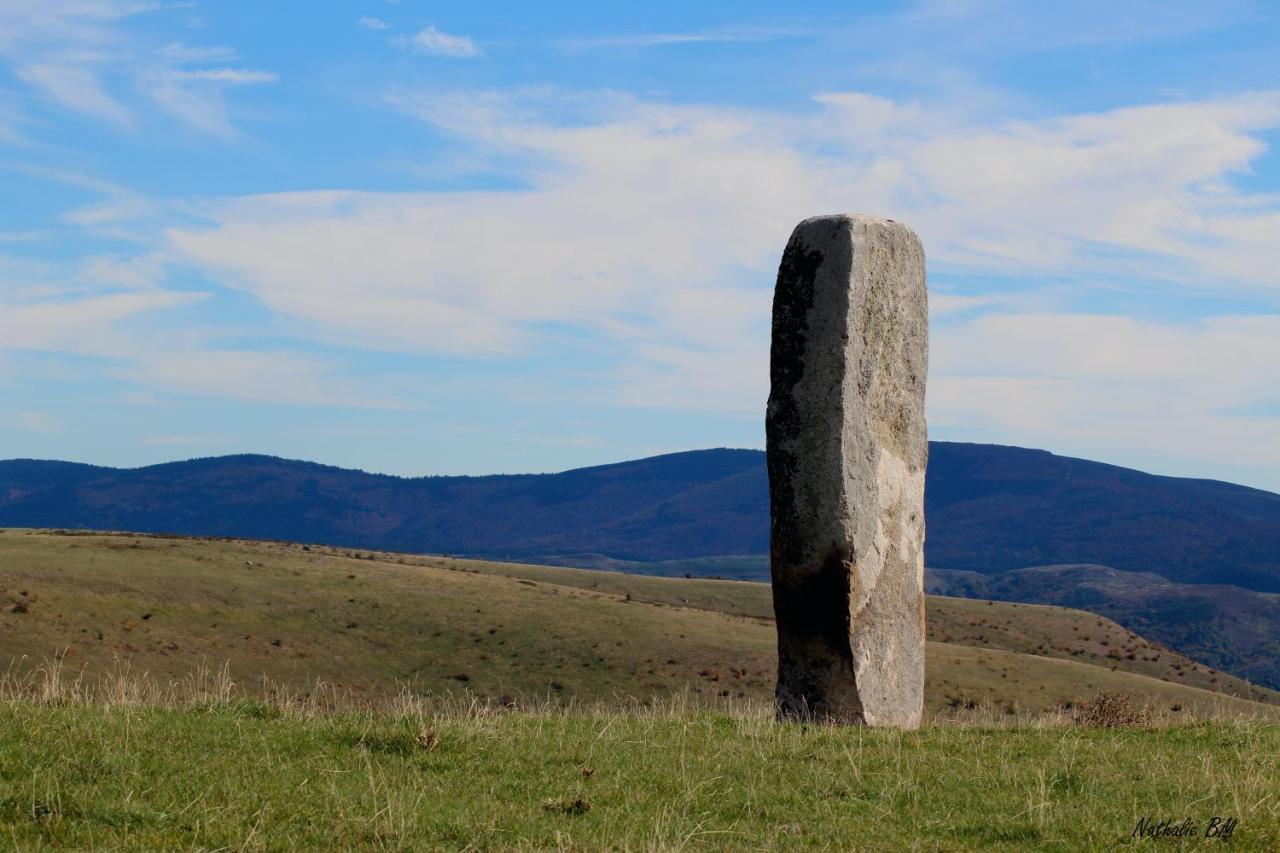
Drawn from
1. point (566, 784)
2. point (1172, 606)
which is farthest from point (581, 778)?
point (1172, 606)

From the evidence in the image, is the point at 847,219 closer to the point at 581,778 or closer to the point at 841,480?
the point at 841,480

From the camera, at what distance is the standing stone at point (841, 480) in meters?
14.8

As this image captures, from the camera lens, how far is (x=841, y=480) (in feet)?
48.3

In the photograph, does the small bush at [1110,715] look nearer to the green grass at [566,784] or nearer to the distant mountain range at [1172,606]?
the green grass at [566,784]

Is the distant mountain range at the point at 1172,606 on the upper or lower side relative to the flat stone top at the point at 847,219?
lower

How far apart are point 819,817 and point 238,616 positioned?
33.8 m

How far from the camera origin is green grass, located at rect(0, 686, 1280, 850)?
26.8 ft

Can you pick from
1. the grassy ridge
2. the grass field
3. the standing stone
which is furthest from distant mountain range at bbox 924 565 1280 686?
the grass field

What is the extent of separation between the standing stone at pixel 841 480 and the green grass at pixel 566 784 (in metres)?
2.16

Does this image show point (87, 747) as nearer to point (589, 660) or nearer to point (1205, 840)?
Result: point (1205, 840)

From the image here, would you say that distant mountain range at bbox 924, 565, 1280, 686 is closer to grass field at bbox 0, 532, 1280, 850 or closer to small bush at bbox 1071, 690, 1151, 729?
small bush at bbox 1071, 690, 1151, 729

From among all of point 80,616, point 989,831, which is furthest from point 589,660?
point 989,831

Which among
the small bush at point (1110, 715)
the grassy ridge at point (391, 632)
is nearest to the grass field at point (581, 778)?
the small bush at point (1110, 715)

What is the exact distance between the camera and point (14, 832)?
7.75m
